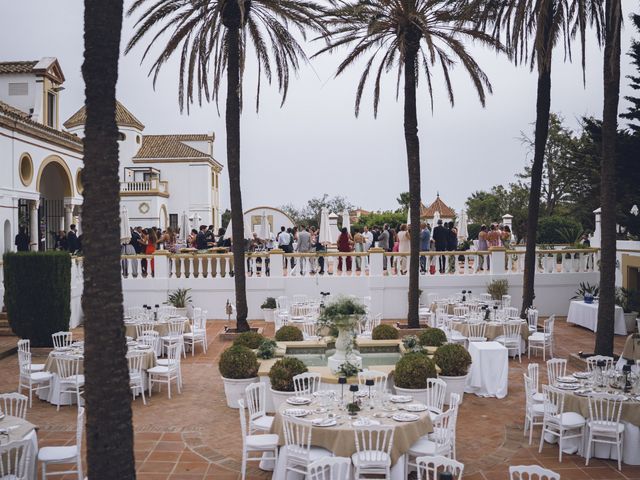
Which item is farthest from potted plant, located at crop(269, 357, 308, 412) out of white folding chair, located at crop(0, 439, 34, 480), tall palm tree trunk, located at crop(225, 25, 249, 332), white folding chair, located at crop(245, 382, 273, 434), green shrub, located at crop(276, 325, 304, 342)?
tall palm tree trunk, located at crop(225, 25, 249, 332)

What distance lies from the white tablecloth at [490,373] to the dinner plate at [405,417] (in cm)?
420

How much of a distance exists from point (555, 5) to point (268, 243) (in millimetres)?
17551

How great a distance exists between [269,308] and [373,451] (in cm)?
1174

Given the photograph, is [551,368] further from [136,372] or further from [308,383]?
[136,372]

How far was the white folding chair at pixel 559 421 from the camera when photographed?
8078 millimetres

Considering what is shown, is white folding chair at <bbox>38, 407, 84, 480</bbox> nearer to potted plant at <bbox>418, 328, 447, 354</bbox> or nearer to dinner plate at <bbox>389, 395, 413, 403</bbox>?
dinner plate at <bbox>389, 395, 413, 403</bbox>

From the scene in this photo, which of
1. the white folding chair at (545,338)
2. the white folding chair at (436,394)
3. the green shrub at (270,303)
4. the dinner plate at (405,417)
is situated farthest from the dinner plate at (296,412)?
the green shrub at (270,303)

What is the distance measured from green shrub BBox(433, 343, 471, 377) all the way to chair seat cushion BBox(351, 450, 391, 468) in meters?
3.91

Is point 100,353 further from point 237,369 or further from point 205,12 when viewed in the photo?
point 205,12

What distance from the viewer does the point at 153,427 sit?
938 centimetres

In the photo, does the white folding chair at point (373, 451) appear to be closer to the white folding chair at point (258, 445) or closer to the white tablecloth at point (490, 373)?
the white folding chair at point (258, 445)

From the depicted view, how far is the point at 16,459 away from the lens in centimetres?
640

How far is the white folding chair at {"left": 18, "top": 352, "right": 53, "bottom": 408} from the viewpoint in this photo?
1074 cm

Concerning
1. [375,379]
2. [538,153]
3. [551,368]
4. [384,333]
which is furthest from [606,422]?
[538,153]
